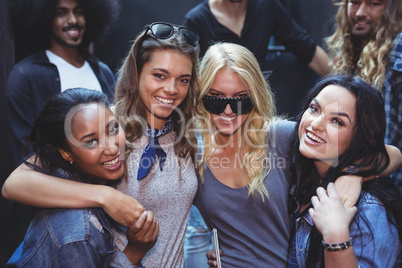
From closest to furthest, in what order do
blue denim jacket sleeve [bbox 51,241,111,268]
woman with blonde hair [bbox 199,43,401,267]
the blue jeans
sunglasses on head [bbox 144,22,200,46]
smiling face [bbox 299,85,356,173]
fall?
blue denim jacket sleeve [bbox 51,241,111,268] < smiling face [bbox 299,85,356,173] < woman with blonde hair [bbox 199,43,401,267] < sunglasses on head [bbox 144,22,200,46] < the blue jeans

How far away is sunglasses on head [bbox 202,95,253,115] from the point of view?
2.37 meters

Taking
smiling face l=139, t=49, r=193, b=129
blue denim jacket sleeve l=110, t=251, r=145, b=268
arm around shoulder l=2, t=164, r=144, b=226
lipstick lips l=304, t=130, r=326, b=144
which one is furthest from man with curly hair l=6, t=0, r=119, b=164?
lipstick lips l=304, t=130, r=326, b=144

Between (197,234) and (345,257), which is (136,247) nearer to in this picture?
(345,257)

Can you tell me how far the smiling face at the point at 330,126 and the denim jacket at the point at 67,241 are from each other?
1131 mm

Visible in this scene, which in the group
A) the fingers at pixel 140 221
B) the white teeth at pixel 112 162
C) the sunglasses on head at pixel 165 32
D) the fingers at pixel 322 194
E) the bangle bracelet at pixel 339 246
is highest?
the sunglasses on head at pixel 165 32

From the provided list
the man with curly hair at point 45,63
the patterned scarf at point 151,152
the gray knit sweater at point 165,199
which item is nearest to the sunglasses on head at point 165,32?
the patterned scarf at point 151,152

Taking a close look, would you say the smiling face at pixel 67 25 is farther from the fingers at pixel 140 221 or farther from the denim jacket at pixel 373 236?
the denim jacket at pixel 373 236

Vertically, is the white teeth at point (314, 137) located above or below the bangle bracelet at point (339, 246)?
above

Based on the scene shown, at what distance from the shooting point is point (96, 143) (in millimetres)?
1943

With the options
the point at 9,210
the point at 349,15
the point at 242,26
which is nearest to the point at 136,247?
the point at 9,210

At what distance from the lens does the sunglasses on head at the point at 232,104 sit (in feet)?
7.77

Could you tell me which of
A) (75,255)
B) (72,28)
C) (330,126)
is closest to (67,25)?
(72,28)

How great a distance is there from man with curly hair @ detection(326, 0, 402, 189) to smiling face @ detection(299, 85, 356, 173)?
0.84 meters

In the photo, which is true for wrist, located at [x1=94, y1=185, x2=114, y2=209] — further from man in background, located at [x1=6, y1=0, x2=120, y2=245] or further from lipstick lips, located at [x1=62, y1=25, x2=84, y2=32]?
lipstick lips, located at [x1=62, y1=25, x2=84, y2=32]
